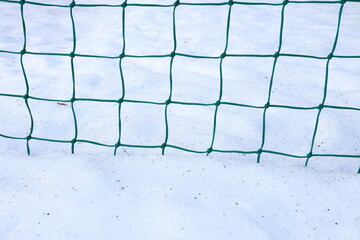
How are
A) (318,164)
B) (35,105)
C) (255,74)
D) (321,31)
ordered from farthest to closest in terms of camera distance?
(321,31)
(255,74)
(35,105)
(318,164)

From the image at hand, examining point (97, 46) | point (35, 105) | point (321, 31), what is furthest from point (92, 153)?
point (321, 31)

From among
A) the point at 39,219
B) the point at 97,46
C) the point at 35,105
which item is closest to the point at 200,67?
the point at 97,46

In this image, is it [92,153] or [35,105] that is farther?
[35,105]

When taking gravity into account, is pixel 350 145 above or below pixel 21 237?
above

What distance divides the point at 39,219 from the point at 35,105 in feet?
2.02

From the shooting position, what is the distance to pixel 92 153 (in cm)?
120

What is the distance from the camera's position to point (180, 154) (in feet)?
3.99

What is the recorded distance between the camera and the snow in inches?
38.0

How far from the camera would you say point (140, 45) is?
2236 millimetres

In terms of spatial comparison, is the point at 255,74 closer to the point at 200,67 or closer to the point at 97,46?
the point at 200,67

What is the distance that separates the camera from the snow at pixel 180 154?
966mm

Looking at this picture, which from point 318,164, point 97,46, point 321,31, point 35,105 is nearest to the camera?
point 318,164

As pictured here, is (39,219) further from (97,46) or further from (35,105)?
(97,46)

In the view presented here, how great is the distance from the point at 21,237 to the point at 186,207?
38cm
